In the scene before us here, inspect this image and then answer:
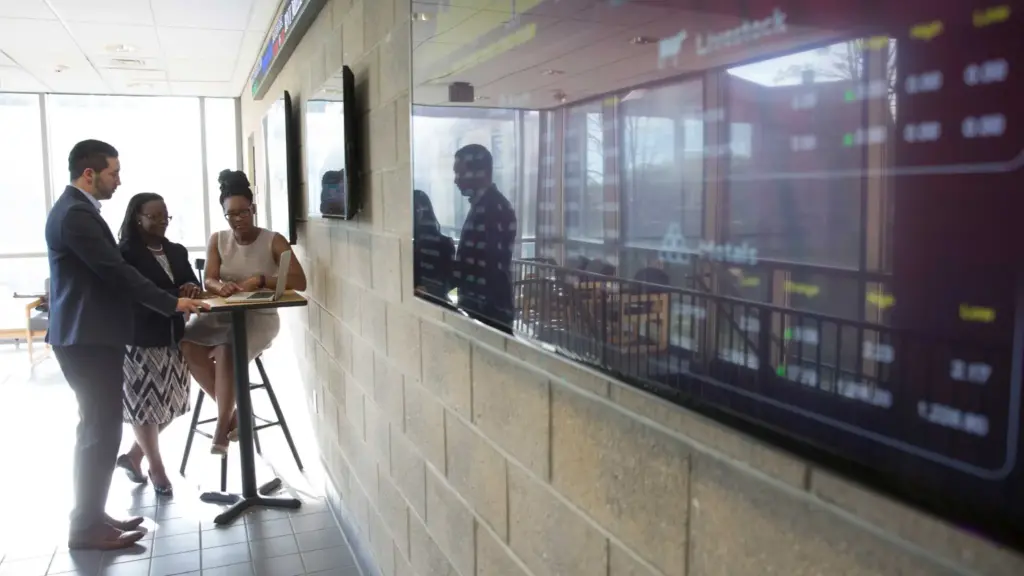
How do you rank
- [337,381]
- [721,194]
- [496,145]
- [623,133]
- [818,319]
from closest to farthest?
[818,319], [721,194], [623,133], [496,145], [337,381]

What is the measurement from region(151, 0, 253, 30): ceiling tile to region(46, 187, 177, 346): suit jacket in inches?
74.1

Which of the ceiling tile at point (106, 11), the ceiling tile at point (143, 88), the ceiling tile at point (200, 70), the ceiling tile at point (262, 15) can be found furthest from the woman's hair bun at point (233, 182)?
the ceiling tile at point (143, 88)

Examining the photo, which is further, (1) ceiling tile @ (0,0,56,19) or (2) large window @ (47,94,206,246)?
(2) large window @ (47,94,206,246)

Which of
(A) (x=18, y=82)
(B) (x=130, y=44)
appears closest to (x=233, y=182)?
(B) (x=130, y=44)

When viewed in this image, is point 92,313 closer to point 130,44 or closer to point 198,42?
point 198,42

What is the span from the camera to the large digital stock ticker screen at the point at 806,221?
1.69 feet

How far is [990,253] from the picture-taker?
51cm

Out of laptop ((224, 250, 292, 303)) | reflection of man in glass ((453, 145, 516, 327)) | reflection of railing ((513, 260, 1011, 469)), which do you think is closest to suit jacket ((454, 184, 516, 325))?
reflection of man in glass ((453, 145, 516, 327))

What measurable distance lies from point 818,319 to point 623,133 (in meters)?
0.38

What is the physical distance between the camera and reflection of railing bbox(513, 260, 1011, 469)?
533 mm

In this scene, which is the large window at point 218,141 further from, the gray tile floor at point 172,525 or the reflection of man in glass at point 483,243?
the reflection of man in glass at point 483,243

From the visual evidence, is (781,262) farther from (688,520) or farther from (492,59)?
(492,59)

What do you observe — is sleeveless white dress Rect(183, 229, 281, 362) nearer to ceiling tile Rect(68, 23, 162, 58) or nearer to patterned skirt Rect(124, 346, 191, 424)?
patterned skirt Rect(124, 346, 191, 424)

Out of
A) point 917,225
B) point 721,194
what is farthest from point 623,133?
point 917,225
